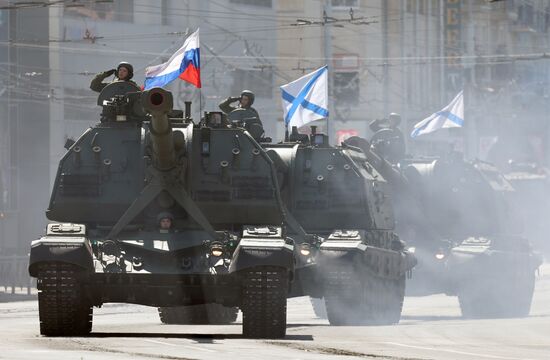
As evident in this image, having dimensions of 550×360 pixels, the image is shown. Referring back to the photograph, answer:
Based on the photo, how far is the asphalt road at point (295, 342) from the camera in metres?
19.4

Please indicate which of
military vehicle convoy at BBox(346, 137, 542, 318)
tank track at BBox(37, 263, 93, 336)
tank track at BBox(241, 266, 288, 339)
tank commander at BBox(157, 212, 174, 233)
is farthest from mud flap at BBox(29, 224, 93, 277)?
military vehicle convoy at BBox(346, 137, 542, 318)

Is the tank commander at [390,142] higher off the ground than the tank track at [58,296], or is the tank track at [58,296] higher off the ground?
the tank commander at [390,142]

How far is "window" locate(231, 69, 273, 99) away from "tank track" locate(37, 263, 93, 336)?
155 feet

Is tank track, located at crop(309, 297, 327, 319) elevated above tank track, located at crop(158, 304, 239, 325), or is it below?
below

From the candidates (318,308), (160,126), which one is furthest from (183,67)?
(160,126)

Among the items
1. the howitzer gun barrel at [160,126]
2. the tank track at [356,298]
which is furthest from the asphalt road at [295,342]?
the howitzer gun barrel at [160,126]

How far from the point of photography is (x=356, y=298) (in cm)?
2727

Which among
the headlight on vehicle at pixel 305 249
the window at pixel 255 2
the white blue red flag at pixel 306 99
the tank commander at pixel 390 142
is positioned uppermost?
the window at pixel 255 2

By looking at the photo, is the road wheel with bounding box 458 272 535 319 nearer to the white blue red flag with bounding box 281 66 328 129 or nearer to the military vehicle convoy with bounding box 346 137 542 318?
the military vehicle convoy with bounding box 346 137 542 318

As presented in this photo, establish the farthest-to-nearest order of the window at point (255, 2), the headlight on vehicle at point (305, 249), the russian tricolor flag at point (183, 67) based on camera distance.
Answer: the window at point (255, 2) → the russian tricolor flag at point (183, 67) → the headlight on vehicle at point (305, 249)

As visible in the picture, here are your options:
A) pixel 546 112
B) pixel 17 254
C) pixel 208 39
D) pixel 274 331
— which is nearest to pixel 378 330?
pixel 274 331

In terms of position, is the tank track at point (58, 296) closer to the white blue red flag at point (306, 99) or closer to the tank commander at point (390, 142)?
the tank commander at point (390, 142)

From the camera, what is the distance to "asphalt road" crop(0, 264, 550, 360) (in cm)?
1944

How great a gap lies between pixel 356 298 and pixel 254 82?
149 feet
